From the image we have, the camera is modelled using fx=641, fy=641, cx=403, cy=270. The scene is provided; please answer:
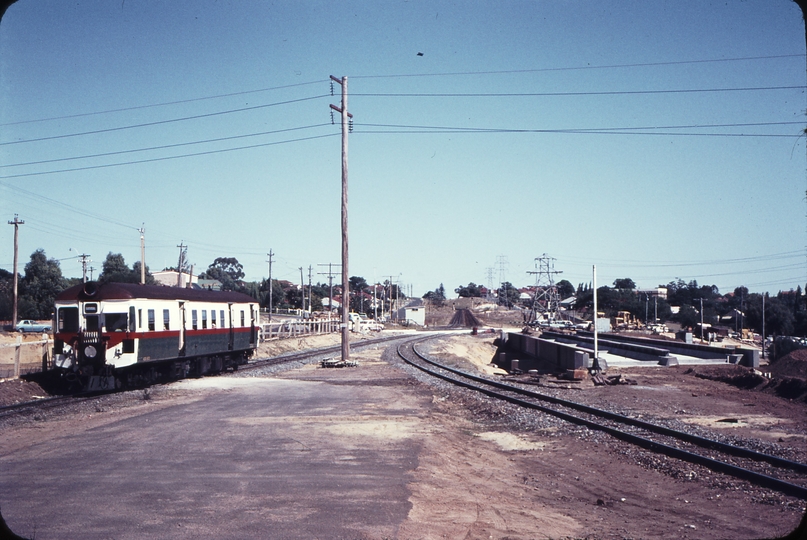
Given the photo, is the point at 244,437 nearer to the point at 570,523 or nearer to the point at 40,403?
the point at 570,523

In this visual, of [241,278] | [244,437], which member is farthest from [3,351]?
[241,278]

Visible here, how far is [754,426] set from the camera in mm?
13273

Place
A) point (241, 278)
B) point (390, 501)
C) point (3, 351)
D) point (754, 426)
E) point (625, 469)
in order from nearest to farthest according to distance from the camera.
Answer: point (390, 501) → point (625, 469) → point (754, 426) → point (3, 351) → point (241, 278)

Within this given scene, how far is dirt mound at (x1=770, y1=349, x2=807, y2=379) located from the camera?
24497 mm

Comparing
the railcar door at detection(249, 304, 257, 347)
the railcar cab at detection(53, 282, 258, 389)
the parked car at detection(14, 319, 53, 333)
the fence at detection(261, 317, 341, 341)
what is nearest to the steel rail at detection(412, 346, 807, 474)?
the railcar cab at detection(53, 282, 258, 389)

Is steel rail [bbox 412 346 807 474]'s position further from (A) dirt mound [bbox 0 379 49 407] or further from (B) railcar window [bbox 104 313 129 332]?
(A) dirt mound [bbox 0 379 49 407]

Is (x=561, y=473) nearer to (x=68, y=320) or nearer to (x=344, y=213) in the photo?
(x=68, y=320)

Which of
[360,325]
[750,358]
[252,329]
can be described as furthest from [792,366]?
[360,325]

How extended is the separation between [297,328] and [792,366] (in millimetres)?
34943

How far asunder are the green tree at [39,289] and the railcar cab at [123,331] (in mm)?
48485

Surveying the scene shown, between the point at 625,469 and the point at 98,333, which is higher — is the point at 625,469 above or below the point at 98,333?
below

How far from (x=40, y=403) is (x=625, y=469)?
1374 cm

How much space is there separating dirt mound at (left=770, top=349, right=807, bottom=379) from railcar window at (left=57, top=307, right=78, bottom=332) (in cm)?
2405

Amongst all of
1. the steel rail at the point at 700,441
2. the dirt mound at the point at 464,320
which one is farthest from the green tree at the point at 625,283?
the steel rail at the point at 700,441
